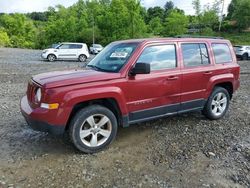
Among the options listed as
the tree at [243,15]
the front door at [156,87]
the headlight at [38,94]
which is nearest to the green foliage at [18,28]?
the tree at [243,15]

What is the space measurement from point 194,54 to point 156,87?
123cm

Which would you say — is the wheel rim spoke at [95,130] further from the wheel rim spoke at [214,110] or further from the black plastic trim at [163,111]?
the wheel rim spoke at [214,110]

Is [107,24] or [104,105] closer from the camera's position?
[104,105]

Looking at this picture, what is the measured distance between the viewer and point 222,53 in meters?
6.35

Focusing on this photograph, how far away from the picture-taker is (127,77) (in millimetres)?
4828

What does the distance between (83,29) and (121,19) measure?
48.9 feet

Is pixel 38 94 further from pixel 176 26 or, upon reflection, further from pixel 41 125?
pixel 176 26

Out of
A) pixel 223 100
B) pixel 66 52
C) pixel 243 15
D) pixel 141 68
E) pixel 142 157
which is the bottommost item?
pixel 142 157

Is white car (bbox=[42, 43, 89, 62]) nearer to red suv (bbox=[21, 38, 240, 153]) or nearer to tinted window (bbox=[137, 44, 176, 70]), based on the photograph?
red suv (bbox=[21, 38, 240, 153])

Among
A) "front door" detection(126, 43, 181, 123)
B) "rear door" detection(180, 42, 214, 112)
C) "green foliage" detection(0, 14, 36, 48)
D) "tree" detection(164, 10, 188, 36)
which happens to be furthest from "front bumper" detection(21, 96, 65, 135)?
"green foliage" detection(0, 14, 36, 48)

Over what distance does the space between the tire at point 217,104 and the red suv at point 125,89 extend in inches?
0.9

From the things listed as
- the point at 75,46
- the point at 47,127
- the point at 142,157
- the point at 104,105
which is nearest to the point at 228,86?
the point at 142,157

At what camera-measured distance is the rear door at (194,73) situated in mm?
5586

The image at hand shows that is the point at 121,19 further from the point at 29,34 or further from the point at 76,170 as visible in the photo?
the point at 76,170
